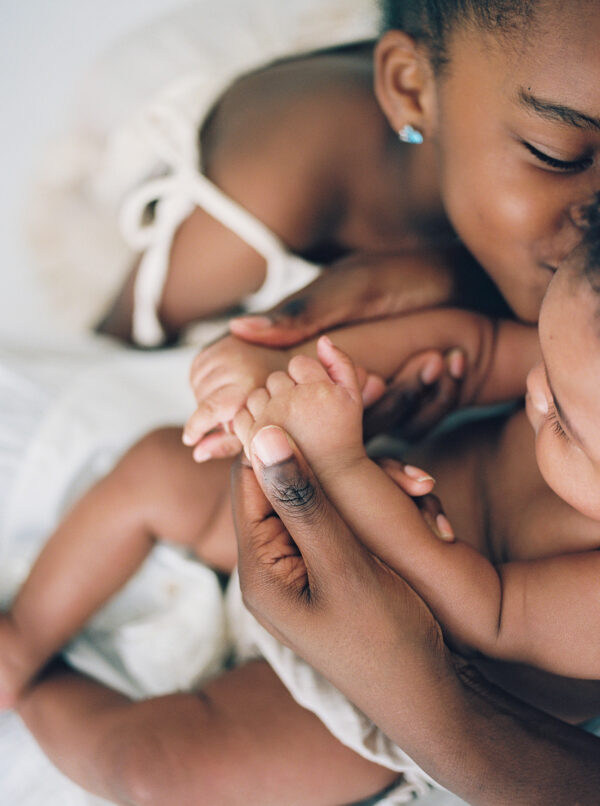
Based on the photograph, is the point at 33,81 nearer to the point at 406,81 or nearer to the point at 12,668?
the point at 406,81

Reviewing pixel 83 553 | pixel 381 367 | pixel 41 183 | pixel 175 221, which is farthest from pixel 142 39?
pixel 83 553

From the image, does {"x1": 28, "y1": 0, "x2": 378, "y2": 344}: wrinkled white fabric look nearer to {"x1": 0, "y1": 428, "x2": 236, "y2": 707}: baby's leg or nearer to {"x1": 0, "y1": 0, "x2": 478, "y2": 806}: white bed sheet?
{"x1": 0, "y1": 0, "x2": 478, "y2": 806}: white bed sheet

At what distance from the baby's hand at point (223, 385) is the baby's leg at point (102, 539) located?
0.08 metres

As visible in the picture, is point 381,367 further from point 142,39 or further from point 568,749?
point 142,39

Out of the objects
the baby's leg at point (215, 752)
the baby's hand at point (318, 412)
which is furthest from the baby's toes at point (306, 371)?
the baby's leg at point (215, 752)

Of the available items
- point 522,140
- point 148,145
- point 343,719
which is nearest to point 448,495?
point 343,719

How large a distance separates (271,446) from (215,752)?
323 mm

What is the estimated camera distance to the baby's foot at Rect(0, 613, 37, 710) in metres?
0.85

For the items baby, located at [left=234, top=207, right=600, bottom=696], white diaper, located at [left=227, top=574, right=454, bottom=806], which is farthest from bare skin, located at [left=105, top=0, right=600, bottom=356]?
white diaper, located at [left=227, top=574, right=454, bottom=806]

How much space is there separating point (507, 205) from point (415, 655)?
0.46 m

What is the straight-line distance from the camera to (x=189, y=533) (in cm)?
89

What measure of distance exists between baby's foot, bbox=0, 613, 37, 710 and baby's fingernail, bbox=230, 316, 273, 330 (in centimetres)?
42

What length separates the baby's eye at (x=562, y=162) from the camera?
73 cm

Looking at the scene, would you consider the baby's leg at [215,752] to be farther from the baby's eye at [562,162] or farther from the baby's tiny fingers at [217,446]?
the baby's eye at [562,162]
